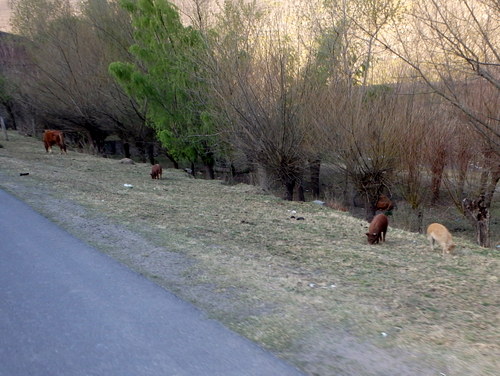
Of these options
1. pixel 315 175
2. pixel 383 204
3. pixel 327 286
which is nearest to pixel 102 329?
pixel 327 286

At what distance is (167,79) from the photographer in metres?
22.5

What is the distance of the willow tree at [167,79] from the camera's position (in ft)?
68.3

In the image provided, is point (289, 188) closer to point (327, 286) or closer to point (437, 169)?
point (437, 169)

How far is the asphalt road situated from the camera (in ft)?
11.3

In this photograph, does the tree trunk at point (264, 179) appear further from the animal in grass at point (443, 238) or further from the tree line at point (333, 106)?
the animal in grass at point (443, 238)

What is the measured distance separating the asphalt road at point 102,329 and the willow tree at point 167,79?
590 inches

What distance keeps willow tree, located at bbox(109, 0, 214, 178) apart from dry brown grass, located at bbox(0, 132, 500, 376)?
1118 centimetres

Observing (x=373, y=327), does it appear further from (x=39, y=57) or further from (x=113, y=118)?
(x=39, y=57)

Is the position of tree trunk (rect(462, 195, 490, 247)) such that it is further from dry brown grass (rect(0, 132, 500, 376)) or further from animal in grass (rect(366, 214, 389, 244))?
animal in grass (rect(366, 214, 389, 244))

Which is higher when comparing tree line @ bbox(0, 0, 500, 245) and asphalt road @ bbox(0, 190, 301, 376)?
tree line @ bbox(0, 0, 500, 245)

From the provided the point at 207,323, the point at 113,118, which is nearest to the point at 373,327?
the point at 207,323

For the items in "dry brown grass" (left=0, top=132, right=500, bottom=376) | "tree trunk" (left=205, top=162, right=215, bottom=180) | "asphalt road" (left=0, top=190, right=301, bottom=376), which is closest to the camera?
"asphalt road" (left=0, top=190, right=301, bottom=376)

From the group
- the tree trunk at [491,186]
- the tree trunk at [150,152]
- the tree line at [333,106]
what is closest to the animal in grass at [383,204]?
the tree line at [333,106]

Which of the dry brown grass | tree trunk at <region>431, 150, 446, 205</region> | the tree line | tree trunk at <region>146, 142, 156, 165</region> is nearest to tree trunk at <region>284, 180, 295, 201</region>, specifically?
the tree line
